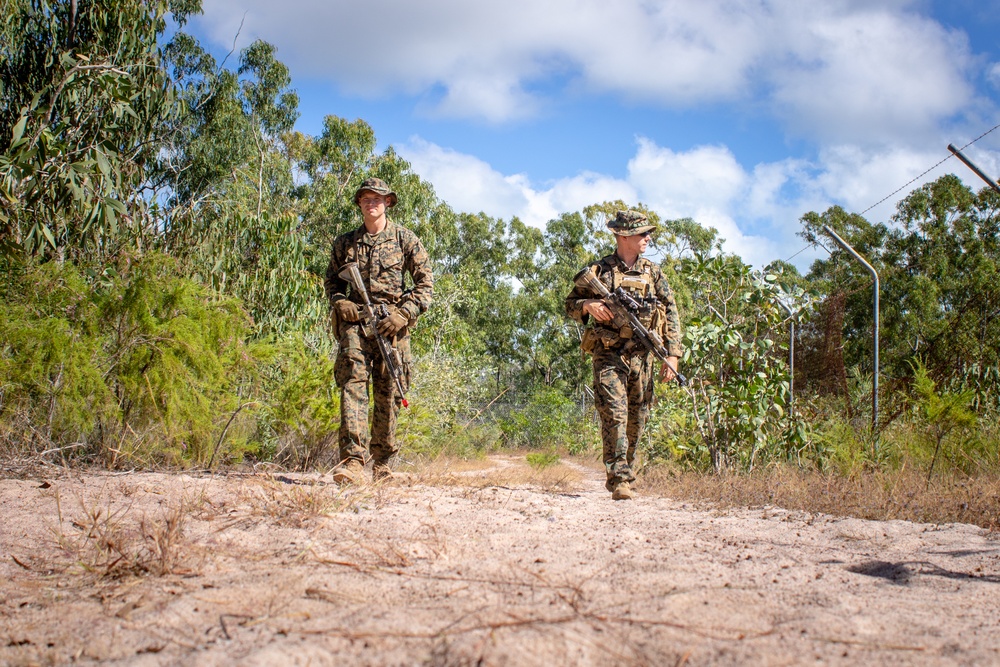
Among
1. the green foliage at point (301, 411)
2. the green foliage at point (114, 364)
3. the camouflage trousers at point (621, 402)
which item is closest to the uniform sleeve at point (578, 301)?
the camouflage trousers at point (621, 402)

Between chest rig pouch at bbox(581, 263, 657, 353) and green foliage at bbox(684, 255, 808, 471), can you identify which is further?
green foliage at bbox(684, 255, 808, 471)

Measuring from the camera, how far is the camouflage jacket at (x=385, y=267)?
207 inches

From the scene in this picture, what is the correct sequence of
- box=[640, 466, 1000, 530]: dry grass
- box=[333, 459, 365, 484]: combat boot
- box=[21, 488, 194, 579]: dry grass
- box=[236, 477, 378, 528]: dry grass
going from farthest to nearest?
1. box=[333, 459, 365, 484]: combat boot
2. box=[640, 466, 1000, 530]: dry grass
3. box=[236, 477, 378, 528]: dry grass
4. box=[21, 488, 194, 579]: dry grass

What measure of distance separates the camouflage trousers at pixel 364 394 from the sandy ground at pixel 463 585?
932 mm

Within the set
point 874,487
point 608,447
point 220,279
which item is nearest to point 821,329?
point 874,487

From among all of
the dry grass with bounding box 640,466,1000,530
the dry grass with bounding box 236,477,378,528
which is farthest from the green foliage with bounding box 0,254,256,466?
the dry grass with bounding box 640,466,1000,530

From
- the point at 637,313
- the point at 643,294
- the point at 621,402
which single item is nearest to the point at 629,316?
the point at 637,313

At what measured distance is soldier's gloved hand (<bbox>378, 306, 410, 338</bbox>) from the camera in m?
5.07

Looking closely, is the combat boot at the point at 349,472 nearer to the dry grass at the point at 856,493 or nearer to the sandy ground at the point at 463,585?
the sandy ground at the point at 463,585

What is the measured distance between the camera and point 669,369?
18.0 ft

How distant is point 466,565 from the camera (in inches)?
110

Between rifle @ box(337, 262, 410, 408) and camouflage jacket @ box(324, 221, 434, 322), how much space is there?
0.11m

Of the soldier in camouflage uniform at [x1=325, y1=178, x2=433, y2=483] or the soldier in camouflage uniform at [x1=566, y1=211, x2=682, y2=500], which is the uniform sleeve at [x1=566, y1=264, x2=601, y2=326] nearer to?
the soldier in camouflage uniform at [x1=566, y1=211, x2=682, y2=500]

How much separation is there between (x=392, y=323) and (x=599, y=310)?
1416mm
